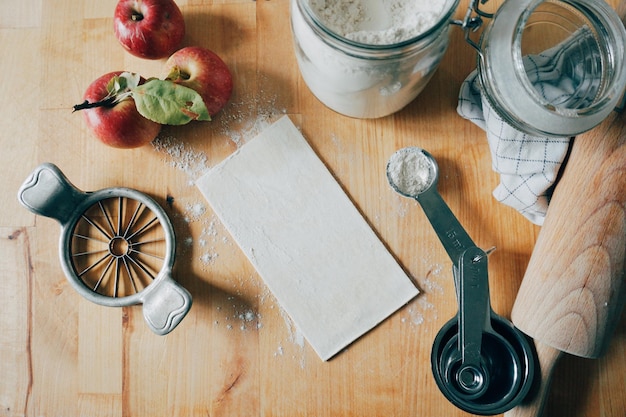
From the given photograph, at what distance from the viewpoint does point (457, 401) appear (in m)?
0.62

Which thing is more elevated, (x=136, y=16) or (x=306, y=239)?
(x=136, y=16)

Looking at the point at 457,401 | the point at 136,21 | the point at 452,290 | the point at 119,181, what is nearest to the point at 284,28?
the point at 136,21

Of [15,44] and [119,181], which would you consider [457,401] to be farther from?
[15,44]

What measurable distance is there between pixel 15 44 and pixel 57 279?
32 cm

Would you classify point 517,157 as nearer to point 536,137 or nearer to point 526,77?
point 536,137

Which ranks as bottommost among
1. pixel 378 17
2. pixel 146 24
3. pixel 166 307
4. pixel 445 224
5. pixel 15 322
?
pixel 15 322

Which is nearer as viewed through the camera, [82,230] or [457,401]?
[457,401]

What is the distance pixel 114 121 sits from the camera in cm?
66

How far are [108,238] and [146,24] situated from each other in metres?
0.28

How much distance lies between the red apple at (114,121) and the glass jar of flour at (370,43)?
21cm

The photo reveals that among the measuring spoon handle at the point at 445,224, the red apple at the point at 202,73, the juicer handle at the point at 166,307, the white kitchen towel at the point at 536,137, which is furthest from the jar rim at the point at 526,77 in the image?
the juicer handle at the point at 166,307

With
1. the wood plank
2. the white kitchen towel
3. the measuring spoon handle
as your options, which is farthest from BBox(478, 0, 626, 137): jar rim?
the wood plank

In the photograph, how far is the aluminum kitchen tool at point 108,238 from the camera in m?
0.68

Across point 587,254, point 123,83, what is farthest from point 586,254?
point 123,83
